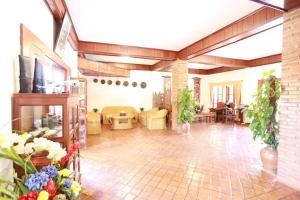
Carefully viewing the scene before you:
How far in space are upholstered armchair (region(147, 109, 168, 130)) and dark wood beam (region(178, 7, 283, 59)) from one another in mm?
2825

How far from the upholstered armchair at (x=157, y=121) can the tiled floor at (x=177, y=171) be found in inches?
70.3

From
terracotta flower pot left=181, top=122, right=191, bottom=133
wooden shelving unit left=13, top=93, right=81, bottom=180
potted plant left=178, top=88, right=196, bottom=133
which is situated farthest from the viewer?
terracotta flower pot left=181, top=122, right=191, bottom=133

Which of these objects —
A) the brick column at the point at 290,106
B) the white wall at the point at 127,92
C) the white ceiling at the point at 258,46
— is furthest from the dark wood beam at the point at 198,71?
the brick column at the point at 290,106

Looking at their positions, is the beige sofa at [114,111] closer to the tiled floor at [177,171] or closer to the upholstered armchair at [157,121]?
the upholstered armchair at [157,121]

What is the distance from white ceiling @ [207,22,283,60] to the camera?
14.1ft

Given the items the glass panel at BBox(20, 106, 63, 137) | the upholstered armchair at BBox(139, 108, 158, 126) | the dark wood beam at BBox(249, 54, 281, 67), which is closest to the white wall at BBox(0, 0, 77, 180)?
the glass panel at BBox(20, 106, 63, 137)

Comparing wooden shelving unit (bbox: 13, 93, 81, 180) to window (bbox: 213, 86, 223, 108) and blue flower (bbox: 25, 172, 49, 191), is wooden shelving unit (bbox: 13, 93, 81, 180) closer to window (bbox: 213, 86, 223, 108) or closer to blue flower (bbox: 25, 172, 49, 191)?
blue flower (bbox: 25, 172, 49, 191)

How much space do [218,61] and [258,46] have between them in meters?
1.50

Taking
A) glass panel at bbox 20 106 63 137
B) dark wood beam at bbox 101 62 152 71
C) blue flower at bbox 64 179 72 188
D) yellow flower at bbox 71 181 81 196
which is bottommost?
yellow flower at bbox 71 181 81 196

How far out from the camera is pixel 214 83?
9516 mm

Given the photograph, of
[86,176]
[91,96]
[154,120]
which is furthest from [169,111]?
[86,176]

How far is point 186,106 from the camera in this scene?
5.69 metres

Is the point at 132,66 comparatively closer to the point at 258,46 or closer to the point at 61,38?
the point at 258,46

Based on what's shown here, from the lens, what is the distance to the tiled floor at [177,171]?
2297mm
